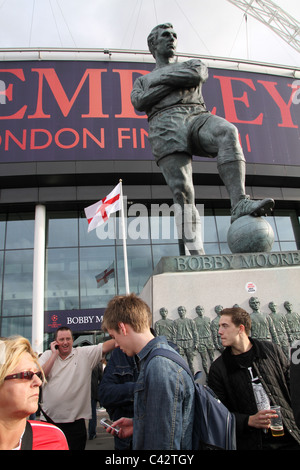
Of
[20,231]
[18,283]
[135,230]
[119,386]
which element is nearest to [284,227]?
[135,230]

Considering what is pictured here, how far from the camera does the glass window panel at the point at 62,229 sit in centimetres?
1677

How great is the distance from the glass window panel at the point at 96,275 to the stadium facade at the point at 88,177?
0.04m

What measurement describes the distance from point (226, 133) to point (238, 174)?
0.43m

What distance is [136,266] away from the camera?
16.5 metres

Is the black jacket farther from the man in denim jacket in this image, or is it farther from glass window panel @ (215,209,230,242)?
glass window panel @ (215,209,230,242)

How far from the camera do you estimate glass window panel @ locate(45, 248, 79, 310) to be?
51.6ft

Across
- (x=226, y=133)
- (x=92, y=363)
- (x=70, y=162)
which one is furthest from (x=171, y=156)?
(x=70, y=162)

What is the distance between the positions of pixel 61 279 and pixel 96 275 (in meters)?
1.55

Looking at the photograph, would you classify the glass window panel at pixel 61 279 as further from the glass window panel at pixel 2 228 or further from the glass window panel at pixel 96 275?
the glass window panel at pixel 2 228

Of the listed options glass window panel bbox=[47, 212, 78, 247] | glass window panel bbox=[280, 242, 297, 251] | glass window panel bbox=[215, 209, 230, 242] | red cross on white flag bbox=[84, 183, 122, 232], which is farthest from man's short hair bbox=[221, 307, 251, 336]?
glass window panel bbox=[280, 242, 297, 251]

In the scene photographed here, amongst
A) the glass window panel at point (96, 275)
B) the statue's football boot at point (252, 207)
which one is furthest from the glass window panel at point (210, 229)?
the statue's football boot at point (252, 207)

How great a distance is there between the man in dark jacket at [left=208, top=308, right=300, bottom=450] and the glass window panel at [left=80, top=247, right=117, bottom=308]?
1386 centimetres

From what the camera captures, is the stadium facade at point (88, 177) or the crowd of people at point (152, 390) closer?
the crowd of people at point (152, 390)
